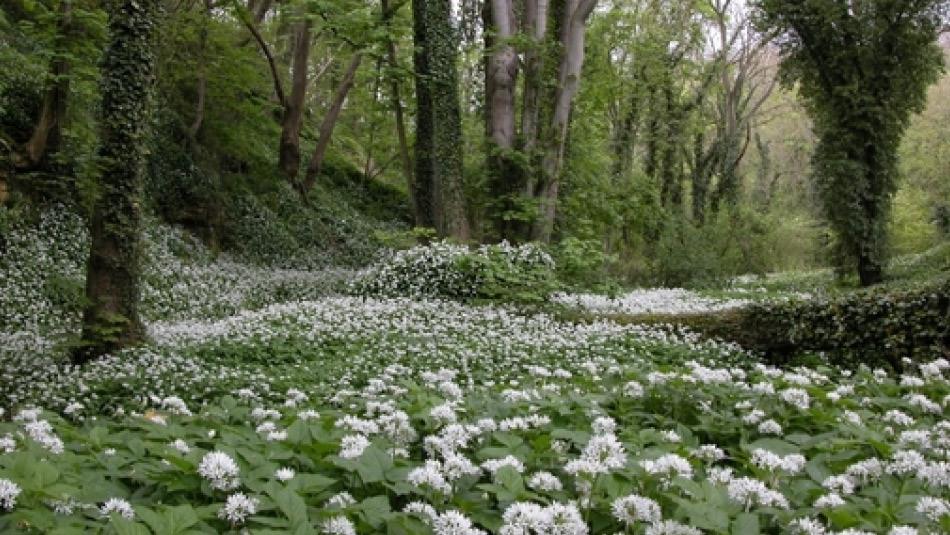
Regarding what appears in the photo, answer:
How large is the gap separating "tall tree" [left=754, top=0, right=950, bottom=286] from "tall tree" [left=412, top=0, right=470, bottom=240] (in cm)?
958

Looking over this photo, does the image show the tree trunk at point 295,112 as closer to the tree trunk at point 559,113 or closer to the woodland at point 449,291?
the woodland at point 449,291

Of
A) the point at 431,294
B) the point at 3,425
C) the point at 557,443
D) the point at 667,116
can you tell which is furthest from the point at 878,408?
A: the point at 667,116

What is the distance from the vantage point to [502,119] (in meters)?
15.6

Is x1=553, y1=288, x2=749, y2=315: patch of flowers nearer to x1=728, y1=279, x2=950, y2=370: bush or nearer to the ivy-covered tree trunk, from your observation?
x1=728, y1=279, x2=950, y2=370: bush

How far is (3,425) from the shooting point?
10.5 feet

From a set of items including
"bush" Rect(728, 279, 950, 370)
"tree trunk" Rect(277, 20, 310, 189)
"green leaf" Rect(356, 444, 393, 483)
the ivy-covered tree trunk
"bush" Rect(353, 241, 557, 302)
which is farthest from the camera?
"tree trunk" Rect(277, 20, 310, 189)

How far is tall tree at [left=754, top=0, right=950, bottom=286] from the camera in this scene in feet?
59.6

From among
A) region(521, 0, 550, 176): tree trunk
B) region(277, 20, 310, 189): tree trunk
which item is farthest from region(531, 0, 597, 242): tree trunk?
region(277, 20, 310, 189): tree trunk

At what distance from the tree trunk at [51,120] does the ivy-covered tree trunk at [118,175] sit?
15.2 ft

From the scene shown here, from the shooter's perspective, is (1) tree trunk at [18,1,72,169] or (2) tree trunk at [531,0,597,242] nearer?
(1) tree trunk at [18,1,72,169]

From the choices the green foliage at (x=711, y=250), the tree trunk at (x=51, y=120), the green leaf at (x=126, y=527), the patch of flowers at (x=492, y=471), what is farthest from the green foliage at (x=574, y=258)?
the green leaf at (x=126, y=527)

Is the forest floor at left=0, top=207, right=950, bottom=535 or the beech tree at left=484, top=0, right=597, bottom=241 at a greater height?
the beech tree at left=484, top=0, right=597, bottom=241

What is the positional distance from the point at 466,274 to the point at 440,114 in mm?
4047

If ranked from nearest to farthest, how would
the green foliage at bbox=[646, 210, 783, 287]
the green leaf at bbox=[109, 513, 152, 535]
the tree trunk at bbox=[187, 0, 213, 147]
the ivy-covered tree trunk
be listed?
the green leaf at bbox=[109, 513, 152, 535] → the ivy-covered tree trunk → the tree trunk at bbox=[187, 0, 213, 147] → the green foliage at bbox=[646, 210, 783, 287]
